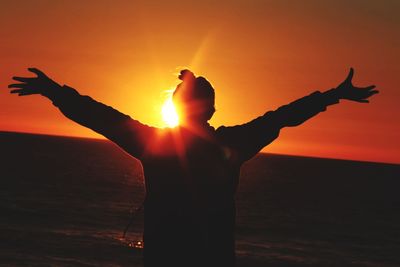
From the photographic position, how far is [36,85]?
434 cm

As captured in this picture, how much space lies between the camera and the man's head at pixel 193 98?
4195mm

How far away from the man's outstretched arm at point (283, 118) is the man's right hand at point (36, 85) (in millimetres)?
1034

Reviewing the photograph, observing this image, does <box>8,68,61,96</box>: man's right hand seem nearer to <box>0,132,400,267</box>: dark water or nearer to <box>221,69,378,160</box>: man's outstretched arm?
<box>221,69,378,160</box>: man's outstretched arm

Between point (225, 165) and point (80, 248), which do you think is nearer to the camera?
point (225, 165)

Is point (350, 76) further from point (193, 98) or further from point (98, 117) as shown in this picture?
point (98, 117)

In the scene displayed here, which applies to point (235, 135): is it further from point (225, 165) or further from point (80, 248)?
point (80, 248)

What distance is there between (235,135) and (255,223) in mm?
63599

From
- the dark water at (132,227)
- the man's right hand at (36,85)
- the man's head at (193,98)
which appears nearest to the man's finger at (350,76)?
the man's head at (193,98)

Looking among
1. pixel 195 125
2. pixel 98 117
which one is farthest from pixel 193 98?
pixel 98 117

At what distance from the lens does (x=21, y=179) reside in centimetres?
9988

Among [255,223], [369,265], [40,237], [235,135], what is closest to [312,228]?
[255,223]

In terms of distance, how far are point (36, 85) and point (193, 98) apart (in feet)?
3.08

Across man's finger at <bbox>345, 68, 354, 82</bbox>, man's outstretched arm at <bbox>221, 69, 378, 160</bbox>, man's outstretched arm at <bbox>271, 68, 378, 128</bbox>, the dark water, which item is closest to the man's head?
man's outstretched arm at <bbox>221, 69, 378, 160</bbox>

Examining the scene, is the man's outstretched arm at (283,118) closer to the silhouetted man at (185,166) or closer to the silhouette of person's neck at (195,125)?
the silhouetted man at (185,166)
